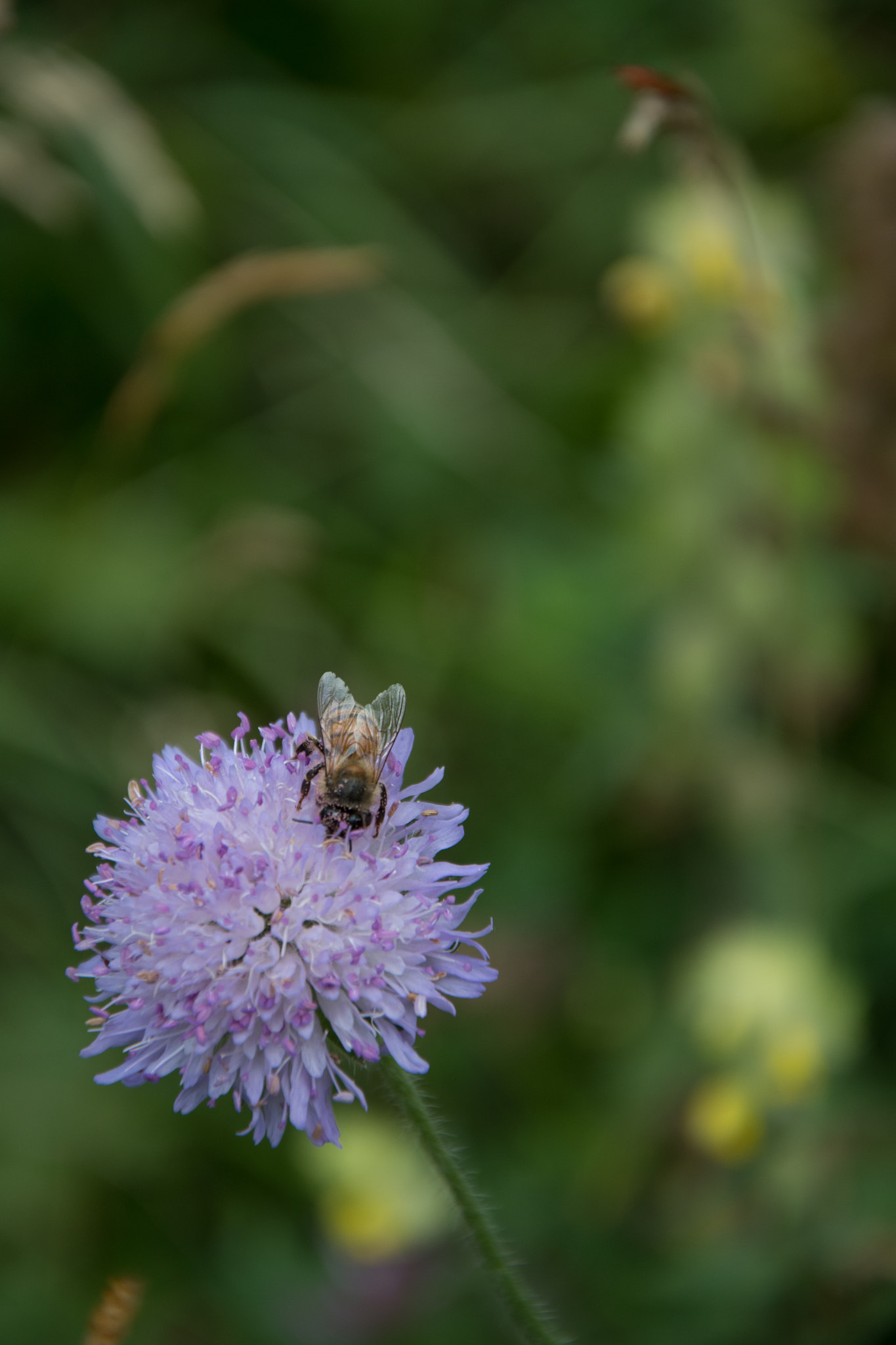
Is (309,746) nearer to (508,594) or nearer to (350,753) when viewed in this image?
(350,753)

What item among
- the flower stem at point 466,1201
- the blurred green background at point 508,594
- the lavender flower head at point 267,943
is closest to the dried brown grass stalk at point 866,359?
the blurred green background at point 508,594

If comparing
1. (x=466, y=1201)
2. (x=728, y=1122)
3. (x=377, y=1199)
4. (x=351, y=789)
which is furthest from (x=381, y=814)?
(x=377, y=1199)

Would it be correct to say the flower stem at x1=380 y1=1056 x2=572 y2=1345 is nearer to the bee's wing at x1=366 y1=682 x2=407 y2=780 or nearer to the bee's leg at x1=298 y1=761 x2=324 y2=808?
the bee's leg at x1=298 y1=761 x2=324 y2=808

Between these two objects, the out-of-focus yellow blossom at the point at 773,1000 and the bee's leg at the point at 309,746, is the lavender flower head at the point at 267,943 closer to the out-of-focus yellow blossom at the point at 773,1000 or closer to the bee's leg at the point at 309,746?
the bee's leg at the point at 309,746

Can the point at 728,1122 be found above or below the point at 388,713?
below

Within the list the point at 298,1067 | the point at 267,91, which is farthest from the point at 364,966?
the point at 267,91

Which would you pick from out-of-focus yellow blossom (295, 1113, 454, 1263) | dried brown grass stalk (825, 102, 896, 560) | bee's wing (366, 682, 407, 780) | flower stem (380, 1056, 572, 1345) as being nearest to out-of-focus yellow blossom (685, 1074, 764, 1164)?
out-of-focus yellow blossom (295, 1113, 454, 1263)
